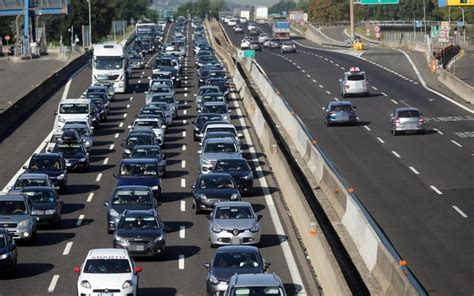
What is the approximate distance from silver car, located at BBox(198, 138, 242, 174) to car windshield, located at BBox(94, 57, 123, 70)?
3140cm

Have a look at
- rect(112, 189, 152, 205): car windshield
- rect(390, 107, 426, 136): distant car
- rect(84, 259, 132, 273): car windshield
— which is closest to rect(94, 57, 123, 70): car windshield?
rect(390, 107, 426, 136): distant car

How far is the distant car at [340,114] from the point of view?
60.3 meters

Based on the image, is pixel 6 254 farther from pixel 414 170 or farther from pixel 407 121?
pixel 407 121

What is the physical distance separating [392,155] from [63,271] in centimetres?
2307

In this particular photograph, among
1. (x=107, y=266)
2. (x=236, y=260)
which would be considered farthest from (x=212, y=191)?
(x=107, y=266)

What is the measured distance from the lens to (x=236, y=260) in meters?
27.0

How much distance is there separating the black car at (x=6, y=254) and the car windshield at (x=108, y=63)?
4959 cm

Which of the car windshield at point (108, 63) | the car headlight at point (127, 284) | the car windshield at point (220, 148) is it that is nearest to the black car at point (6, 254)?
the car headlight at point (127, 284)

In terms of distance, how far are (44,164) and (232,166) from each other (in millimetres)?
7009

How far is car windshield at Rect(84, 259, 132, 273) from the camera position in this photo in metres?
26.4

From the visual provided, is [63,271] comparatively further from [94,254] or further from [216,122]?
[216,122]

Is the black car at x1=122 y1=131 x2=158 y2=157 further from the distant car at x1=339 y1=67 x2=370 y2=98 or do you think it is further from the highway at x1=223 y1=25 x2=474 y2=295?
the distant car at x1=339 y1=67 x2=370 y2=98

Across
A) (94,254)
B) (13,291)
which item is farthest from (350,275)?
→ (13,291)

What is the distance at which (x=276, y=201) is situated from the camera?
134ft
